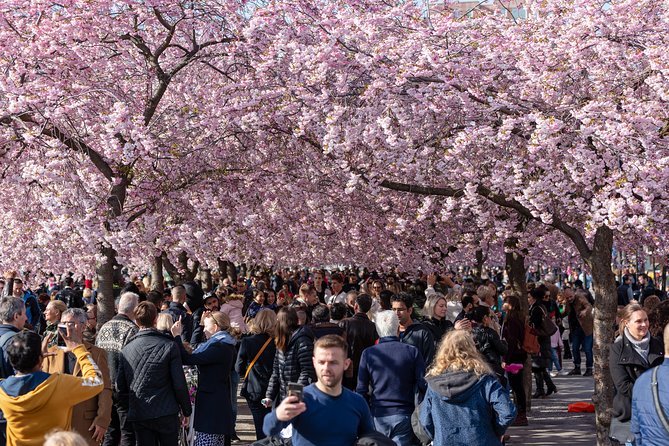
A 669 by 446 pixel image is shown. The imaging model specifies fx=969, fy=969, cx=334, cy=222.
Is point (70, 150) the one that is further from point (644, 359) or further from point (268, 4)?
point (644, 359)

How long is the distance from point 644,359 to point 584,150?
12.4 ft

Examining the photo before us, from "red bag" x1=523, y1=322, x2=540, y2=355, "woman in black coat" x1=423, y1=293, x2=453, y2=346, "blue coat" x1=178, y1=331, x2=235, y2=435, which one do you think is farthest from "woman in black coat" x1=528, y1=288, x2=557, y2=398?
"blue coat" x1=178, y1=331, x2=235, y2=435

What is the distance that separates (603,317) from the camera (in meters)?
11.6

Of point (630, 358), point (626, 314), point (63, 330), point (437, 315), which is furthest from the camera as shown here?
point (437, 315)

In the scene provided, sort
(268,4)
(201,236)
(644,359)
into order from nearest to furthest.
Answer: (644,359)
(268,4)
(201,236)

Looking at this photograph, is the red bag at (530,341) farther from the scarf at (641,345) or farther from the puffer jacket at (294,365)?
the scarf at (641,345)

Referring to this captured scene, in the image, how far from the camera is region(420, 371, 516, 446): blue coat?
656 cm

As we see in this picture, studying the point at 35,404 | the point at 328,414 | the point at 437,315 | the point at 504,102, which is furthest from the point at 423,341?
the point at 35,404

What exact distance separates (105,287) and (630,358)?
8.54m

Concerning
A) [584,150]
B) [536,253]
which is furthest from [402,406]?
[536,253]

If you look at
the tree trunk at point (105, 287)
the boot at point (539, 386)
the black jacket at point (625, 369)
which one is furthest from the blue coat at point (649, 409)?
the boot at point (539, 386)

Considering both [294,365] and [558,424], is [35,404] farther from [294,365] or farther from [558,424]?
[558,424]

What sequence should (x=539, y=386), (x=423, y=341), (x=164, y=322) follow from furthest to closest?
(x=539, y=386) → (x=164, y=322) → (x=423, y=341)

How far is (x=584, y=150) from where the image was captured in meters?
11.2
